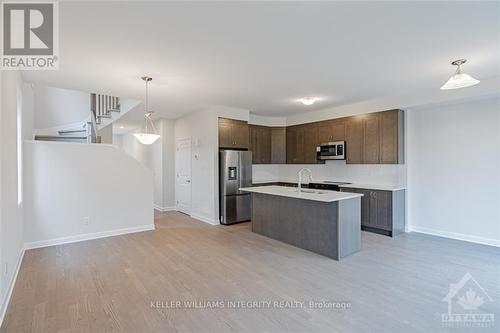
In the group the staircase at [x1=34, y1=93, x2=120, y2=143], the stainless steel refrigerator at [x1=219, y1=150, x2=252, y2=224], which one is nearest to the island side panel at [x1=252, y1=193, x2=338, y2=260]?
the stainless steel refrigerator at [x1=219, y1=150, x2=252, y2=224]

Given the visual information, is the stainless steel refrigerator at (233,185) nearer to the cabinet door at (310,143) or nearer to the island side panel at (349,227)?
the cabinet door at (310,143)

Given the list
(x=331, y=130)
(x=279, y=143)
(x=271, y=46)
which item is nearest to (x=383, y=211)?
(x=331, y=130)

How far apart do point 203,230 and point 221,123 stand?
7.69 feet


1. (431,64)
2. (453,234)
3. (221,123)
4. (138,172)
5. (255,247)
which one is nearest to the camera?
(431,64)

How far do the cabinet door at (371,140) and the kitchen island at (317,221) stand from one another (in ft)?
5.44

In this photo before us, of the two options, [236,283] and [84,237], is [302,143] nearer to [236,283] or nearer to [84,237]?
[236,283]

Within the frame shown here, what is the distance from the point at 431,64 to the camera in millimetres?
3301

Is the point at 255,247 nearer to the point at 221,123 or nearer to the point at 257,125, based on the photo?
the point at 221,123

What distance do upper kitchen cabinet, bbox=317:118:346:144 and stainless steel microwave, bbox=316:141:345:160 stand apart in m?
0.12

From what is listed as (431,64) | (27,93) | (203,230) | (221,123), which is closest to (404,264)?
(431,64)

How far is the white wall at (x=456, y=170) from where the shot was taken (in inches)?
167

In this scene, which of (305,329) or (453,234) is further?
(453,234)

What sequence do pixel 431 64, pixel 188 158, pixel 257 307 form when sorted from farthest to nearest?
pixel 188 158
pixel 431 64
pixel 257 307

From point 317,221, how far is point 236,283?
1.59m
